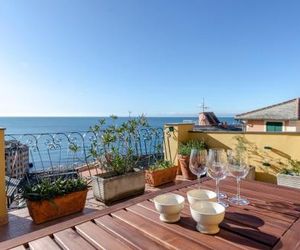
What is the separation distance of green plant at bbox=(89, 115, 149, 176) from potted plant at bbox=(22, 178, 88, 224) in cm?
63

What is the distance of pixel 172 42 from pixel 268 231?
1085cm

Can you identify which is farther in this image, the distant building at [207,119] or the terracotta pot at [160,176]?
the distant building at [207,119]

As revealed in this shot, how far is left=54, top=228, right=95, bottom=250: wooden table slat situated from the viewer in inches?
33.5

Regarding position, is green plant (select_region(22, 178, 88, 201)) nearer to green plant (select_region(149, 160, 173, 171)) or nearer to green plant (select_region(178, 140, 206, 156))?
green plant (select_region(149, 160, 173, 171))

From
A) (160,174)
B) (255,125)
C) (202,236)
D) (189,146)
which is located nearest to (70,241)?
(202,236)

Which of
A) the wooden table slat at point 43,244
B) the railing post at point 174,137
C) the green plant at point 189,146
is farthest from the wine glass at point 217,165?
the railing post at point 174,137

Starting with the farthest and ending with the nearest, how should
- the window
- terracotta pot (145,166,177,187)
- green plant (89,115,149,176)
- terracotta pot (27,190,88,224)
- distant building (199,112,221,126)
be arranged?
distant building (199,112,221,126), the window, terracotta pot (145,166,177,187), green plant (89,115,149,176), terracotta pot (27,190,88,224)

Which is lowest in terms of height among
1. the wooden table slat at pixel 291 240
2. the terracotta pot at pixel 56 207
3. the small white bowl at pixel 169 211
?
the terracotta pot at pixel 56 207

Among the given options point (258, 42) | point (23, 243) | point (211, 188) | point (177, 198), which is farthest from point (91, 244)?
point (258, 42)

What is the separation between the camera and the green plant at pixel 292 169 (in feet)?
12.4

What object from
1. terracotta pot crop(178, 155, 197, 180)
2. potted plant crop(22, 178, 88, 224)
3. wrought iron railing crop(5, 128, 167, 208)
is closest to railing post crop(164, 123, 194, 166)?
terracotta pot crop(178, 155, 197, 180)

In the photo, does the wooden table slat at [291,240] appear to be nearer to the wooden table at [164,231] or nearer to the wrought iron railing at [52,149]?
the wooden table at [164,231]

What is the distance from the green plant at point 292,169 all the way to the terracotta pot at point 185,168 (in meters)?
1.49

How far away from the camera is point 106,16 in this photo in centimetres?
684
